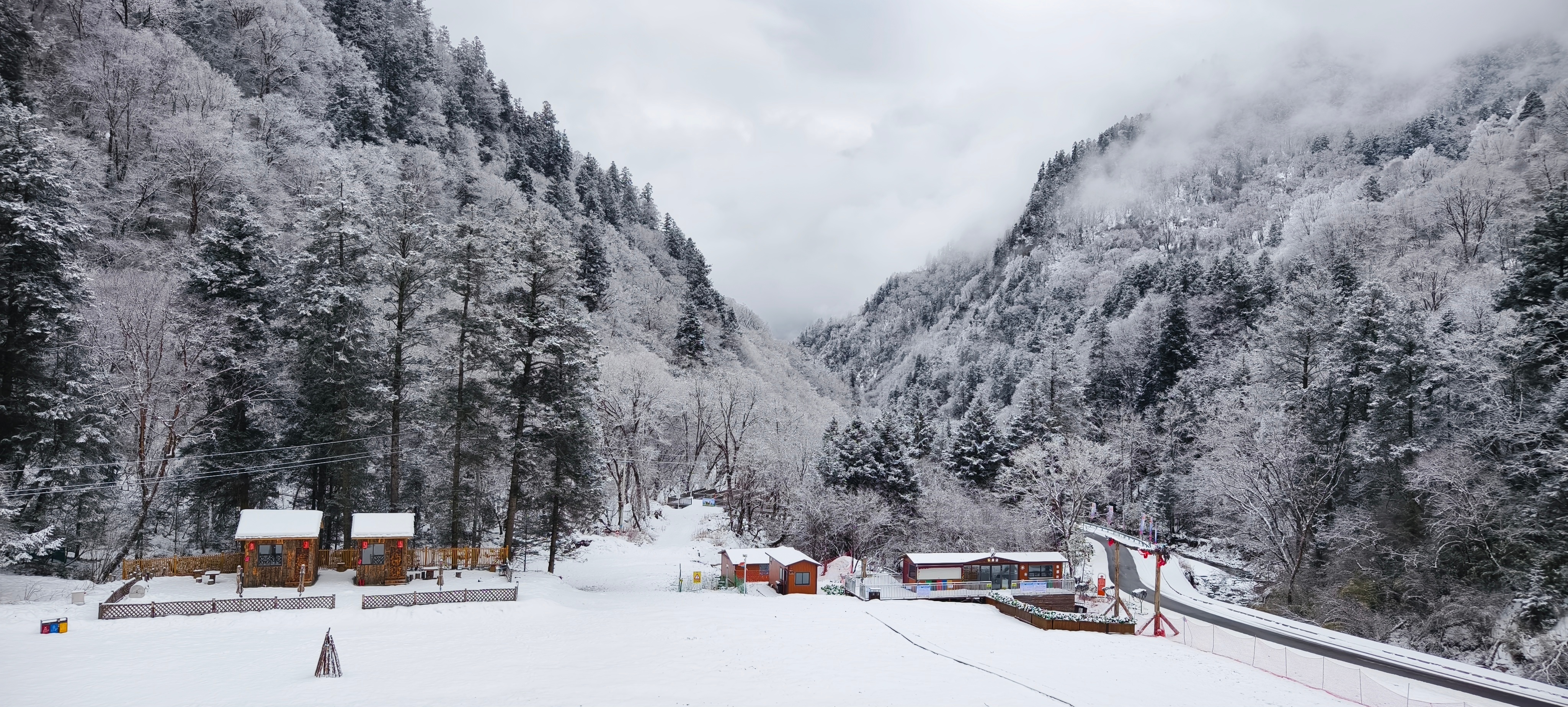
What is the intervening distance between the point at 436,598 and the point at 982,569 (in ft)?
85.0

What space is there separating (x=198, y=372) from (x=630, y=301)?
53693 millimetres

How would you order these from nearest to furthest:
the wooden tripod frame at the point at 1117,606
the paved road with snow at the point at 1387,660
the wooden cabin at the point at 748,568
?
the paved road with snow at the point at 1387,660 → the wooden tripod frame at the point at 1117,606 → the wooden cabin at the point at 748,568

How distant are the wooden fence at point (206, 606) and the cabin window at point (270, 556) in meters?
2.43

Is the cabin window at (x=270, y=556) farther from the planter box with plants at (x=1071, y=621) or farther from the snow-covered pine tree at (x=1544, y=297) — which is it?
the snow-covered pine tree at (x=1544, y=297)

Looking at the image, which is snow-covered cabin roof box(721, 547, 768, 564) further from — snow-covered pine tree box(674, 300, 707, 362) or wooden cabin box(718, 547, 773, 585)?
snow-covered pine tree box(674, 300, 707, 362)

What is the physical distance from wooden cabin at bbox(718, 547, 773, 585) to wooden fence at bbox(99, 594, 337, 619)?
17.1m

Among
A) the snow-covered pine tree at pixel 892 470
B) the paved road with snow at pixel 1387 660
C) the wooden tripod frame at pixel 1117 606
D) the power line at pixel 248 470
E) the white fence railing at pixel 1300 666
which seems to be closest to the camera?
the white fence railing at pixel 1300 666

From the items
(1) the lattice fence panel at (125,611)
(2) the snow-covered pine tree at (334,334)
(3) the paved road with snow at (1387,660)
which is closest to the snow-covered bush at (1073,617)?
(3) the paved road with snow at (1387,660)

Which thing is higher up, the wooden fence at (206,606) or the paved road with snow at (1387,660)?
the wooden fence at (206,606)

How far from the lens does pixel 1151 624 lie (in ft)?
93.5

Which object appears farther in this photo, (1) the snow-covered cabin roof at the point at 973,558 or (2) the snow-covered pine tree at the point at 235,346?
(1) the snow-covered cabin roof at the point at 973,558

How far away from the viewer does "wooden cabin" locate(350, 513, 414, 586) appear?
72.4ft

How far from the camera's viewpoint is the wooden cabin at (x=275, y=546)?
2091 centimetres

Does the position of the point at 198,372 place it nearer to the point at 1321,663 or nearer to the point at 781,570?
the point at 781,570
